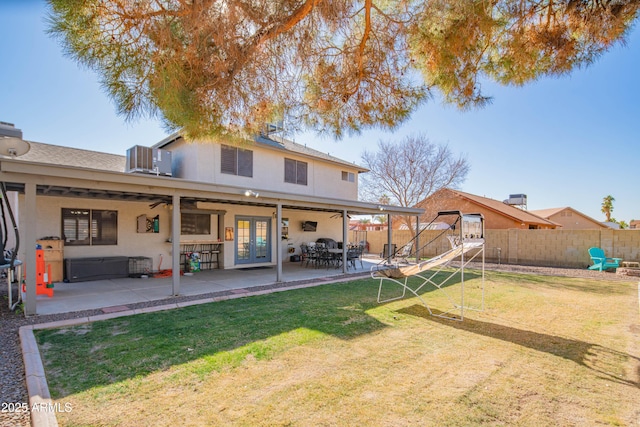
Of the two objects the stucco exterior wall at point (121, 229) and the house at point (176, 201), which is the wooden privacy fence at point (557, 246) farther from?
the stucco exterior wall at point (121, 229)

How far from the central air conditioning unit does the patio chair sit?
16.5 meters

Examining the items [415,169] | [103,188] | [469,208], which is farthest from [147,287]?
[469,208]

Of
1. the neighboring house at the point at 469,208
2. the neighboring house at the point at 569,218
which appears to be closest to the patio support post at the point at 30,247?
the neighboring house at the point at 469,208

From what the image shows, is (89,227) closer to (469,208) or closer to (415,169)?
(415,169)

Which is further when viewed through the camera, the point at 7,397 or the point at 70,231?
the point at 70,231

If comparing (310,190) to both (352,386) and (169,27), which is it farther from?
(352,386)

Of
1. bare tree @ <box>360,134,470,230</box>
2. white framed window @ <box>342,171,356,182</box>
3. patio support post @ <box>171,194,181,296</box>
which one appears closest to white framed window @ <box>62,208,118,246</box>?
patio support post @ <box>171,194,181,296</box>

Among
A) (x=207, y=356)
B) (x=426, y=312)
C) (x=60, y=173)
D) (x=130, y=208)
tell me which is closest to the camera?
(x=207, y=356)

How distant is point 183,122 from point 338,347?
4065 millimetres

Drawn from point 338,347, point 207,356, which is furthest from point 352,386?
point 207,356

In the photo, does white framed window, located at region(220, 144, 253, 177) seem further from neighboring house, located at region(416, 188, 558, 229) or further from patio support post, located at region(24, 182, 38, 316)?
neighboring house, located at region(416, 188, 558, 229)

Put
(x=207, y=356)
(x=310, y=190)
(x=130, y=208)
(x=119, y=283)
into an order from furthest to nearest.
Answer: (x=310, y=190), (x=130, y=208), (x=119, y=283), (x=207, y=356)

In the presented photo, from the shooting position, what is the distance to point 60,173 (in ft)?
18.7

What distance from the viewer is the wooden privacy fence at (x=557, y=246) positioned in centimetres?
1328
